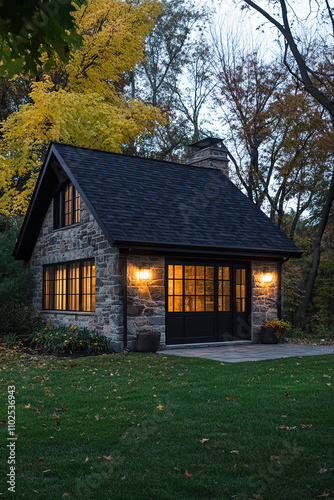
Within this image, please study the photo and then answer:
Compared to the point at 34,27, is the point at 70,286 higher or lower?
lower

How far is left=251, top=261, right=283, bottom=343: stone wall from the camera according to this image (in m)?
14.1

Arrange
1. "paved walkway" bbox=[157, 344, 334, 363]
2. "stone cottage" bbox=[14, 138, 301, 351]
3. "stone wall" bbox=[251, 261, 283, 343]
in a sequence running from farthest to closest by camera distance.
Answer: "stone wall" bbox=[251, 261, 283, 343], "stone cottage" bbox=[14, 138, 301, 351], "paved walkway" bbox=[157, 344, 334, 363]

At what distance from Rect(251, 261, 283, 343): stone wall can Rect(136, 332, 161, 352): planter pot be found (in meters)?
3.41

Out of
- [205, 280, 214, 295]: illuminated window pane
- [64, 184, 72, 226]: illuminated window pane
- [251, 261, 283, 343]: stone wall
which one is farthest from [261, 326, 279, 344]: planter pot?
[64, 184, 72, 226]: illuminated window pane

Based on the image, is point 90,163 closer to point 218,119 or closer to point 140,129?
point 140,129

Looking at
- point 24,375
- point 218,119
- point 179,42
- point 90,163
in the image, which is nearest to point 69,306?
point 90,163

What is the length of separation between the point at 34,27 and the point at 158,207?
11.0 metres

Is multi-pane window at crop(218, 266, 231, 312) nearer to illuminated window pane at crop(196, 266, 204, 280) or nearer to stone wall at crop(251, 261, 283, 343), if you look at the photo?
illuminated window pane at crop(196, 266, 204, 280)

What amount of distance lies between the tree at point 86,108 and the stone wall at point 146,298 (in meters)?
7.54

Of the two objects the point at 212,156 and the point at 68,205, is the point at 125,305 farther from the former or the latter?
the point at 212,156

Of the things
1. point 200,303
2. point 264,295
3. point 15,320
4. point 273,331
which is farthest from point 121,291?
point 273,331

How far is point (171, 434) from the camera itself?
208 inches

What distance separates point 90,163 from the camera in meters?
14.8

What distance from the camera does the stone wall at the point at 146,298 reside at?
12.1 metres
